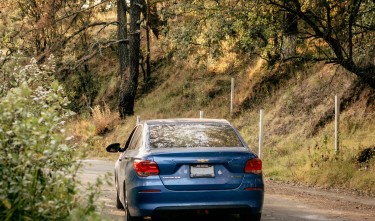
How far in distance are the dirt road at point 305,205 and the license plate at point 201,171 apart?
176 cm

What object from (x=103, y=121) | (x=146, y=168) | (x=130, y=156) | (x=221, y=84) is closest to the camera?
(x=146, y=168)

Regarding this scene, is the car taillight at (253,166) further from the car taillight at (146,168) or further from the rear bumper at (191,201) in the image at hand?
the car taillight at (146,168)

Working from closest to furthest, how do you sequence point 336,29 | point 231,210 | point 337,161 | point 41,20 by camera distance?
1. point 231,210
2. point 336,29
3. point 337,161
4. point 41,20

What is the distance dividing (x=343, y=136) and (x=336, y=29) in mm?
3790

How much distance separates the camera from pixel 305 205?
1301cm

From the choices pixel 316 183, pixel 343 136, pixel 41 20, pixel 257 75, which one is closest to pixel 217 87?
pixel 257 75

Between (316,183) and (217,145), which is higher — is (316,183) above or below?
below

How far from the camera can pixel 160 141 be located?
10.1 meters

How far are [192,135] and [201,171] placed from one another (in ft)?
2.98

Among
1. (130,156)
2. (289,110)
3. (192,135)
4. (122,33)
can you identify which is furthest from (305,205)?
(122,33)

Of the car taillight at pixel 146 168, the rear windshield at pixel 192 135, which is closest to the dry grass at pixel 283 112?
the rear windshield at pixel 192 135

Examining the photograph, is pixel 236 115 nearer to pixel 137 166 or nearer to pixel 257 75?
pixel 257 75

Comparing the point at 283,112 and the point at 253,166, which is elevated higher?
the point at 253,166

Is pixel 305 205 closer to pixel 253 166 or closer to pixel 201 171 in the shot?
pixel 253 166
